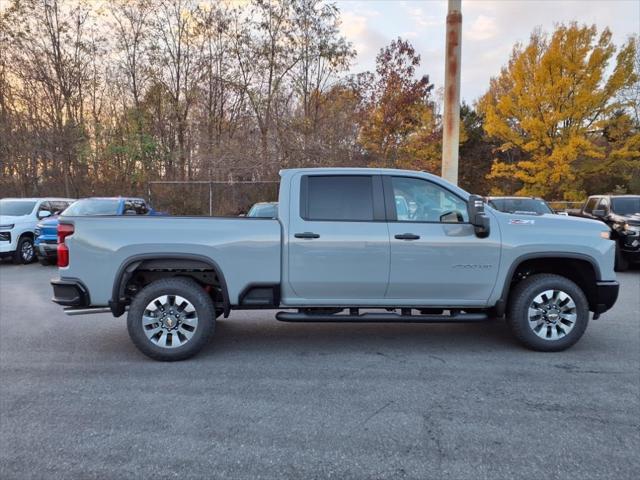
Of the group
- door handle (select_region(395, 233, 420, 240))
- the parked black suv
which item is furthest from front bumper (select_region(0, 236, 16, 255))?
the parked black suv

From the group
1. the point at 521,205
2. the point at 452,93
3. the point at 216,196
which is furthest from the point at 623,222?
the point at 216,196

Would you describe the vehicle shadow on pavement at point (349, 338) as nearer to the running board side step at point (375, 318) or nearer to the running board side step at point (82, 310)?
the running board side step at point (375, 318)

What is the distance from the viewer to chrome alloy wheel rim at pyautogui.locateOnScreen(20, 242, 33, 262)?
40.4 feet

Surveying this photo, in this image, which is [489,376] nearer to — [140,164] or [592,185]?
[140,164]

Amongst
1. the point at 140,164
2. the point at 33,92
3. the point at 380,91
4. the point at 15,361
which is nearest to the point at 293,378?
the point at 15,361

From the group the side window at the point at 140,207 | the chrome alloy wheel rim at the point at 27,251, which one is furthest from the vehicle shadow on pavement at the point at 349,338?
the chrome alloy wheel rim at the point at 27,251

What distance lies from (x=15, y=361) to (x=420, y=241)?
14.6 ft

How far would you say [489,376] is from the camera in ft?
13.9

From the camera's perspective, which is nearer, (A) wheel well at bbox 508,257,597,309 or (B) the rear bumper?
(B) the rear bumper

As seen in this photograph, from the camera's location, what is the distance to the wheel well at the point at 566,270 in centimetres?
495

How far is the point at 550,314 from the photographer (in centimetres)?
482

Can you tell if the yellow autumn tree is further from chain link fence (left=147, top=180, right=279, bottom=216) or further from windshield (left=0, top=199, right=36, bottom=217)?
windshield (left=0, top=199, right=36, bottom=217)

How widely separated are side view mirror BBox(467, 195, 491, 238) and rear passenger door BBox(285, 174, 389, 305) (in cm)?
89

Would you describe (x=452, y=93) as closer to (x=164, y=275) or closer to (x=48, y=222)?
(x=164, y=275)
